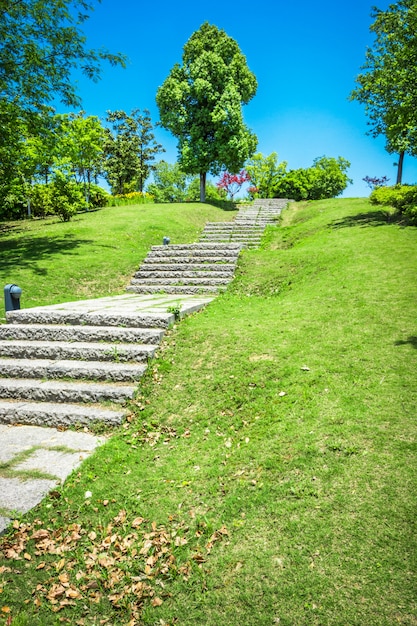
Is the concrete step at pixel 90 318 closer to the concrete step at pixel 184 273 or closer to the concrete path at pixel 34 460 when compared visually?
the concrete path at pixel 34 460

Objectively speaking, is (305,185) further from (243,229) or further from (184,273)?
(184,273)

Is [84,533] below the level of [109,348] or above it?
below

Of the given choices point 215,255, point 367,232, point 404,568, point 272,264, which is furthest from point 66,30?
point 404,568

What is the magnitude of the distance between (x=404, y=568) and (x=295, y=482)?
3.32ft

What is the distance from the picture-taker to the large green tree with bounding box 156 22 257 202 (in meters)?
25.6

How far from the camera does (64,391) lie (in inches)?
208

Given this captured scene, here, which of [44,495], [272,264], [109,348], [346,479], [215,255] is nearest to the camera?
[346,479]

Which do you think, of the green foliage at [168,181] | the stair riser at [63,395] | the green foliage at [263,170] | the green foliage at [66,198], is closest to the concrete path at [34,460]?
the stair riser at [63,395]

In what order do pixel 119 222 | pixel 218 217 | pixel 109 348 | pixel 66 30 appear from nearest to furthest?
pixel 109 348 < pixel 66 30 < pixel 119 222 < pixel 218 217

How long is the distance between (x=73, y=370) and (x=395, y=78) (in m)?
15.2

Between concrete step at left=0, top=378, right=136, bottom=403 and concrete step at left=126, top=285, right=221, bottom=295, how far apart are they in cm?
492

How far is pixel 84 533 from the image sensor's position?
3.31 m

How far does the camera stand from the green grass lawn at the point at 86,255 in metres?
10.2

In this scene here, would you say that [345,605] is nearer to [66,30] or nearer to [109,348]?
[109,348]
